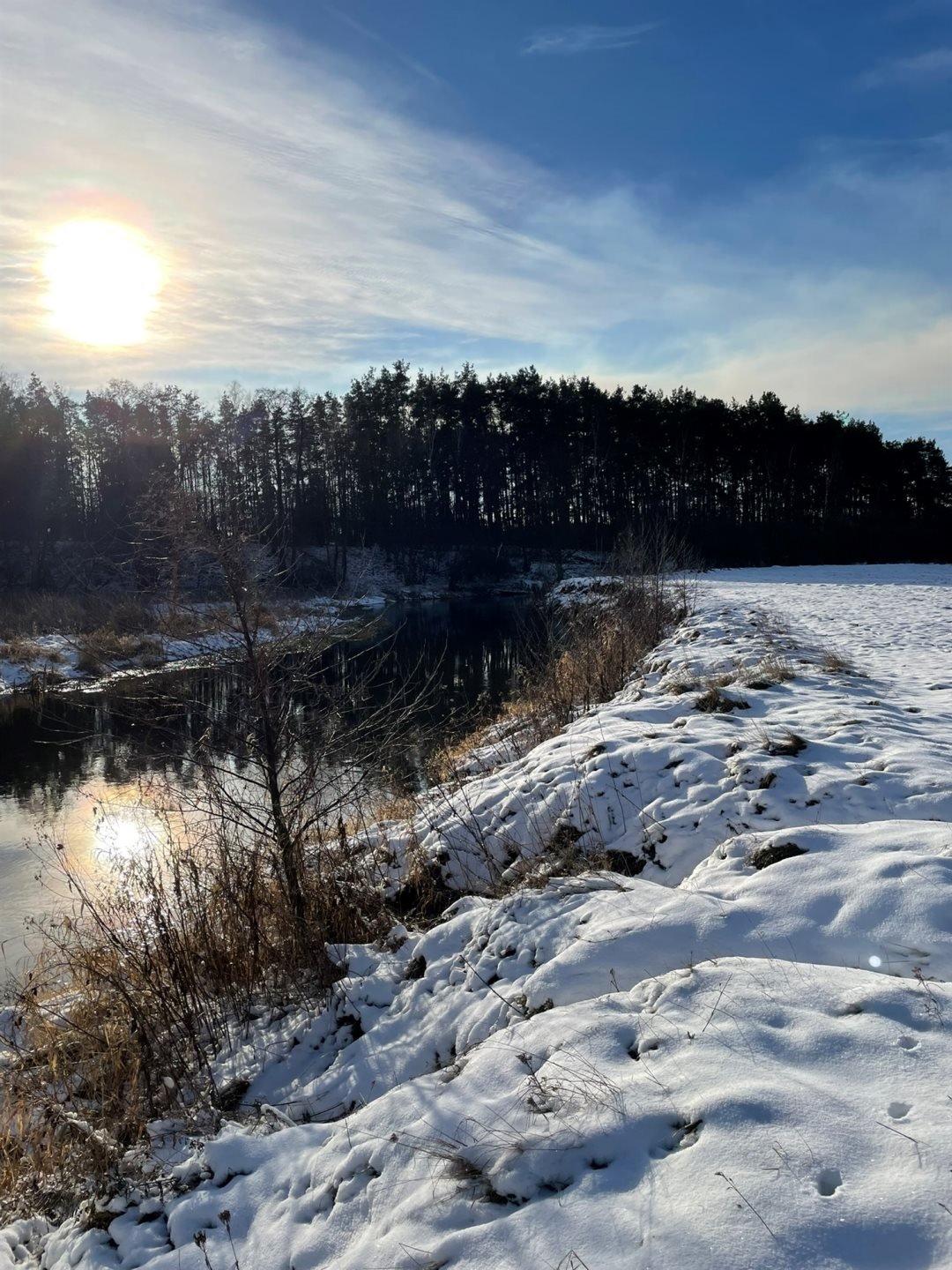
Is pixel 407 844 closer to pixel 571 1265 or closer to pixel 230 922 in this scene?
pixel 230 922

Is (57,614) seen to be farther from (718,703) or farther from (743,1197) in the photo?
(743,1197)

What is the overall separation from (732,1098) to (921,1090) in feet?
1.97

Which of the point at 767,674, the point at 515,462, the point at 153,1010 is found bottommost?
the point at 153,1010

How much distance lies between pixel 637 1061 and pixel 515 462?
2188 inches

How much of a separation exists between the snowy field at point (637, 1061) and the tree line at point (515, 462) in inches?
1728

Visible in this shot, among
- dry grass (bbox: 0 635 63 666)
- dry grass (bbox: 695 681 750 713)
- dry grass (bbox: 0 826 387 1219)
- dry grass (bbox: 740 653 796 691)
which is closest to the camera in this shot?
dry grass (bbox: 0 826 387 1219)

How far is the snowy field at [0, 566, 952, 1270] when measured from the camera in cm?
245

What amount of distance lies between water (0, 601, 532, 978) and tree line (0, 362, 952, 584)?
96.4ft

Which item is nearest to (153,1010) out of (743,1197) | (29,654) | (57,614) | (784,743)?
(743,1197)

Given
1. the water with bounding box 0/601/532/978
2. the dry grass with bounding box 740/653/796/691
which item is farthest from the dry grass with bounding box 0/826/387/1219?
the dry grass with bounding box 740/653/796/691

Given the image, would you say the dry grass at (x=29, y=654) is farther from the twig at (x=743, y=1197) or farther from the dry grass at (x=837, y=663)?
the twig at (x=743, y=1197)

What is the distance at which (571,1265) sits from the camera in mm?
2406

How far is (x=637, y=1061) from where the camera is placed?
318 centimetres

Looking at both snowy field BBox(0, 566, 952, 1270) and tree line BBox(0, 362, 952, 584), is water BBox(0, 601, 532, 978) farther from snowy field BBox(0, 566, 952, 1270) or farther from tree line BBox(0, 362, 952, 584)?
tree line BBox(0, 362, 952, 584)
